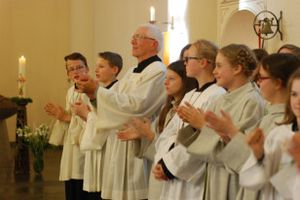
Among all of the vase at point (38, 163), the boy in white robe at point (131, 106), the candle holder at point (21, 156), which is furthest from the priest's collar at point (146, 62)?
the candle holder at point (21, 156)

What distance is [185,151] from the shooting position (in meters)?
3.16

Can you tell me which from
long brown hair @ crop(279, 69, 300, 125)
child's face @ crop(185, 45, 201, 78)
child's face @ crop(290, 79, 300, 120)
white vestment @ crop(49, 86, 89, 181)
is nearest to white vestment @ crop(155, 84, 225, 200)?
child's face @ crop(185, 45, 201, 78)

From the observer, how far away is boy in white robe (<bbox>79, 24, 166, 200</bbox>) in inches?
159

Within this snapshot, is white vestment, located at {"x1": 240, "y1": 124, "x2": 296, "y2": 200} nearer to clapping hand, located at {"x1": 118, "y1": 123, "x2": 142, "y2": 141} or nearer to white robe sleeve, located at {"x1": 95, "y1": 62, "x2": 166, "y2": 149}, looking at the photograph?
clapping hand, located at {"x1": 118, "y1": 123, "x2": 142, "y2": 141}

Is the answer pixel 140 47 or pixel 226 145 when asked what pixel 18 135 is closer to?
pixel 140 47

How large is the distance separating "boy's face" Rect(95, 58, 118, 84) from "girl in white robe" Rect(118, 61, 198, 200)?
2.46ft

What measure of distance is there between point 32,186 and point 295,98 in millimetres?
5256

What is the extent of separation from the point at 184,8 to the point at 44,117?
3708 mm

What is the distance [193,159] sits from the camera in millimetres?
3133

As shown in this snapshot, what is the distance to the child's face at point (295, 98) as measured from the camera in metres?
2.22

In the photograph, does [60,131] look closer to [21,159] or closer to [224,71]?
[21,159]

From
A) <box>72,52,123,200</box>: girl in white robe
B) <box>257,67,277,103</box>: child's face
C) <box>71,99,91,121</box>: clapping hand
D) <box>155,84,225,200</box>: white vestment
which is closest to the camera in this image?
<box>257,67,277,103</box>: child's face

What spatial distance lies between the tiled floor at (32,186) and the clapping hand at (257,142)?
427 centimetres

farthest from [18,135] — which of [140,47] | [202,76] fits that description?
[202,76]
